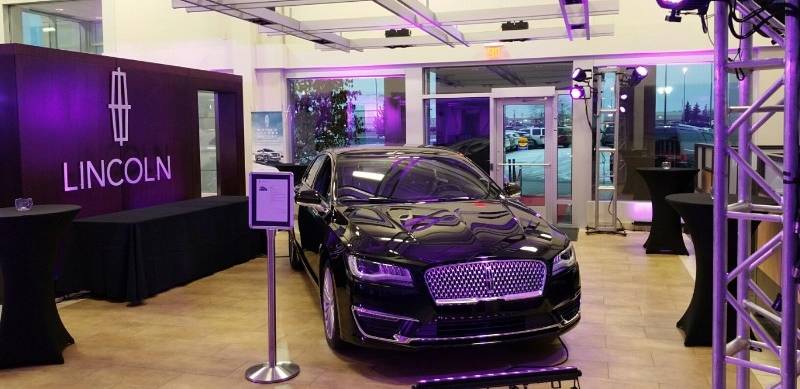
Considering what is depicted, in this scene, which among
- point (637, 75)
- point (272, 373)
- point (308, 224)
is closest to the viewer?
point (272, 373)

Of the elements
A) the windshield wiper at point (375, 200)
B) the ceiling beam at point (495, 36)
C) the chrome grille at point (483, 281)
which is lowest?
the chrome grille at point (483, 281)

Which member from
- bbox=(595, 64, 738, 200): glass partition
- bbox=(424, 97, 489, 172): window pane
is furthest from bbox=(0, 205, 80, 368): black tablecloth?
bbox=(595, 64, 738, 200): glass partition

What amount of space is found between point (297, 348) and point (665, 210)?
543cm

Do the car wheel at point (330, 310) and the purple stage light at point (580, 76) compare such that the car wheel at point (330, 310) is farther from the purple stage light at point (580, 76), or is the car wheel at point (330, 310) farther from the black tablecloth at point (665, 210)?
the purple stage light at point (580, 76)

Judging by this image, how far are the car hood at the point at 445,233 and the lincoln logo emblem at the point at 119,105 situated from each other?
11.4 ft

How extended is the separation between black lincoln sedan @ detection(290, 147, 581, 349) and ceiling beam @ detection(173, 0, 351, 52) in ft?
10.2

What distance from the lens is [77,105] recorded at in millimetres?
6871

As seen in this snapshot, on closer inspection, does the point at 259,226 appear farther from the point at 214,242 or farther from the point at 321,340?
the point at 214,242

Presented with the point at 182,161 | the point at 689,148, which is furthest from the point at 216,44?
the point at 689,148

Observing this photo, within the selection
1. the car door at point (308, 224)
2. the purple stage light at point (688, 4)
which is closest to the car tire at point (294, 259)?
the car door at point (308, 224)

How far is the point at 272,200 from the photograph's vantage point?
4.30m

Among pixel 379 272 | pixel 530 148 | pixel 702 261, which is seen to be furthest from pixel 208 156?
pixel 702 261

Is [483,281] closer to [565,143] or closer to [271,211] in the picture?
[271,211]

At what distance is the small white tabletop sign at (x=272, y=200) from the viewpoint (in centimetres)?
427
